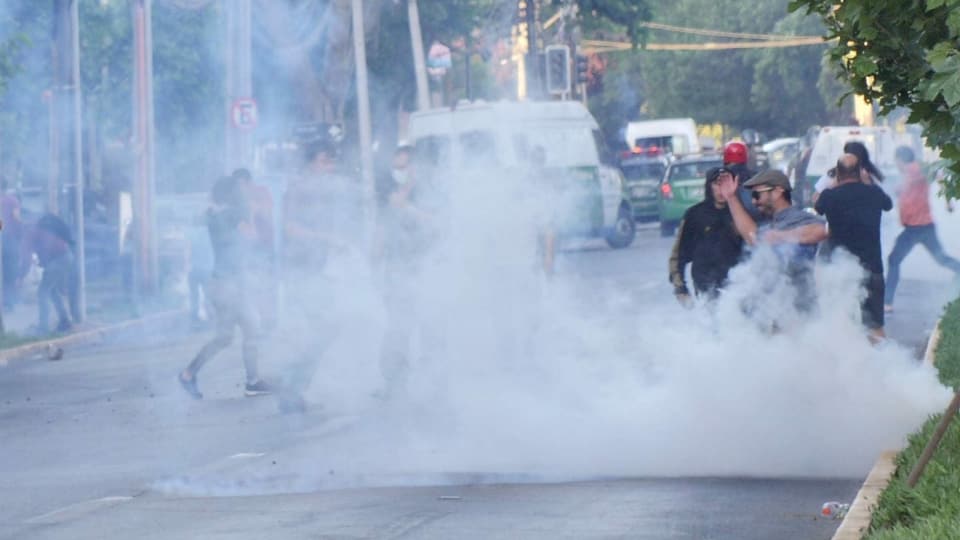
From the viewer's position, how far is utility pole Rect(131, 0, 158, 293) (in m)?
26.8

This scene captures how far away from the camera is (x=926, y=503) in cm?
762

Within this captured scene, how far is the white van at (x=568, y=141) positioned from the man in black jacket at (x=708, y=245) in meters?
8.01

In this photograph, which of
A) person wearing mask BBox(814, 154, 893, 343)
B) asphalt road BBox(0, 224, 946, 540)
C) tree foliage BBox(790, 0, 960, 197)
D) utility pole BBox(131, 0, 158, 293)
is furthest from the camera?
utility pole BBox(131, 0, 158, 293)

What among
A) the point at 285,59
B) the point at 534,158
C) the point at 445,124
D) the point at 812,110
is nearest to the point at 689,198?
the point at 285,59

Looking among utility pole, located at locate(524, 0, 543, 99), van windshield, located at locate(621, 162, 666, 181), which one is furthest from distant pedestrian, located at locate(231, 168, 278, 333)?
van windshield, located at locate(621, 162, 666, 181)

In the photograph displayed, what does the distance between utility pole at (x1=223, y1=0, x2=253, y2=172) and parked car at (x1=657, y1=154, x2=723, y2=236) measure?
420 inches

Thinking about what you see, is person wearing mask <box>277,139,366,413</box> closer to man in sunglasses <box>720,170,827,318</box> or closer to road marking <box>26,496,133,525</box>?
man in sunglasses <box>720,170,827,318</box>

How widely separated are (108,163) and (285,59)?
9.95 meters

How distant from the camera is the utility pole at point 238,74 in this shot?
28031mm

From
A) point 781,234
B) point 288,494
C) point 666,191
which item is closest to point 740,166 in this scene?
point 781,234

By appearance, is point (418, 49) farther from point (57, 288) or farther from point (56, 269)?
point (56, 269)

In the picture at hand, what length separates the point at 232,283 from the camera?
14688 millimetres

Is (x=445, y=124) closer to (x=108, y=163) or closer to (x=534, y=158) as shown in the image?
(x=534, y=158)

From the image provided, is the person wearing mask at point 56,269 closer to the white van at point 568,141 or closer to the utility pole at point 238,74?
the white van at point 568,141
